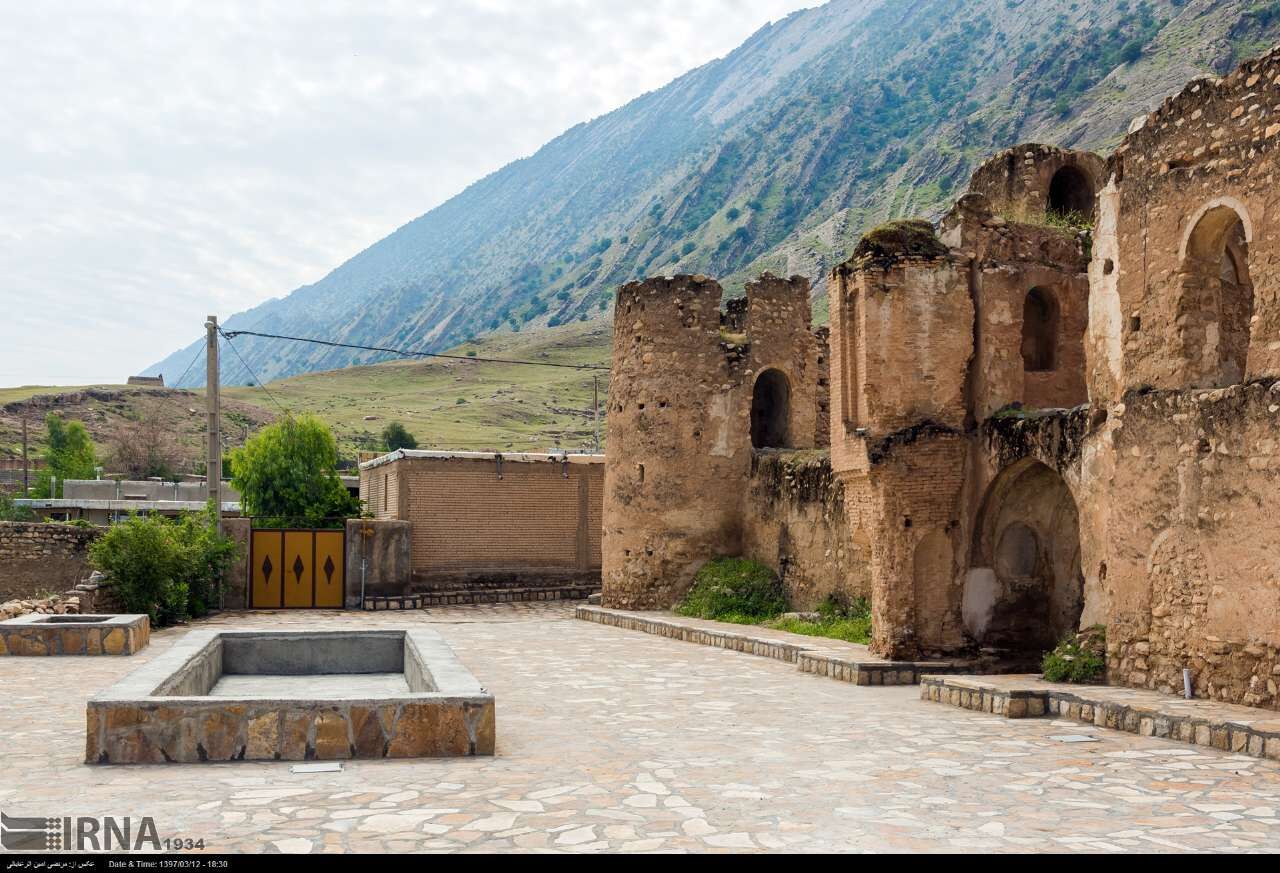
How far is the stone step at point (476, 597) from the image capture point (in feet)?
88.9

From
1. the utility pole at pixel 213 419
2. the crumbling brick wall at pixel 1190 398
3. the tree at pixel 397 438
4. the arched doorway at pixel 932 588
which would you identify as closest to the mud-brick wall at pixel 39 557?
the utility pole at pixel 213 419

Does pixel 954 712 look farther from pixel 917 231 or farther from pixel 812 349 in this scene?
pixel 812 349

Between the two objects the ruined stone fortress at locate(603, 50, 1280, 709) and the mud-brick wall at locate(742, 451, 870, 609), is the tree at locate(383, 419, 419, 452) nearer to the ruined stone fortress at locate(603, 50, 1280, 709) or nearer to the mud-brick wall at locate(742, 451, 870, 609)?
the ruined stone fortress at locate(603, 50, 1280, 709)

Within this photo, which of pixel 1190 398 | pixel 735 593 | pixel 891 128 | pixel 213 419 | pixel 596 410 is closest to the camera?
pixel 1190 398

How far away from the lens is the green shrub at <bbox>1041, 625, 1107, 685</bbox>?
40.1ft

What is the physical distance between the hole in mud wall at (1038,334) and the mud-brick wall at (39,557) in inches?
807

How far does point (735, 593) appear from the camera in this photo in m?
21.9

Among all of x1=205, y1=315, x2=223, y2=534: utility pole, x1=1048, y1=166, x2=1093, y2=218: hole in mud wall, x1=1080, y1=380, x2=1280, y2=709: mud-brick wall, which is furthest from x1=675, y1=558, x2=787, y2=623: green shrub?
x1=205, y1=315, x2=223, y2=534: utility pole

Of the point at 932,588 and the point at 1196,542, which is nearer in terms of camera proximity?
→ the point at 1196,542

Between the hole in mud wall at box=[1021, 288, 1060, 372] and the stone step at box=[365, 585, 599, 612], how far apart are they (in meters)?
14.8

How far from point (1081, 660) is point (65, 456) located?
192ft

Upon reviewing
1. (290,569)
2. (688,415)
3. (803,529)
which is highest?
(688,415)

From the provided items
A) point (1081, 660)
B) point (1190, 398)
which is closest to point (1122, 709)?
point (1081, 660)

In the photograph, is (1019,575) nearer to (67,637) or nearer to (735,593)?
(735,593)
